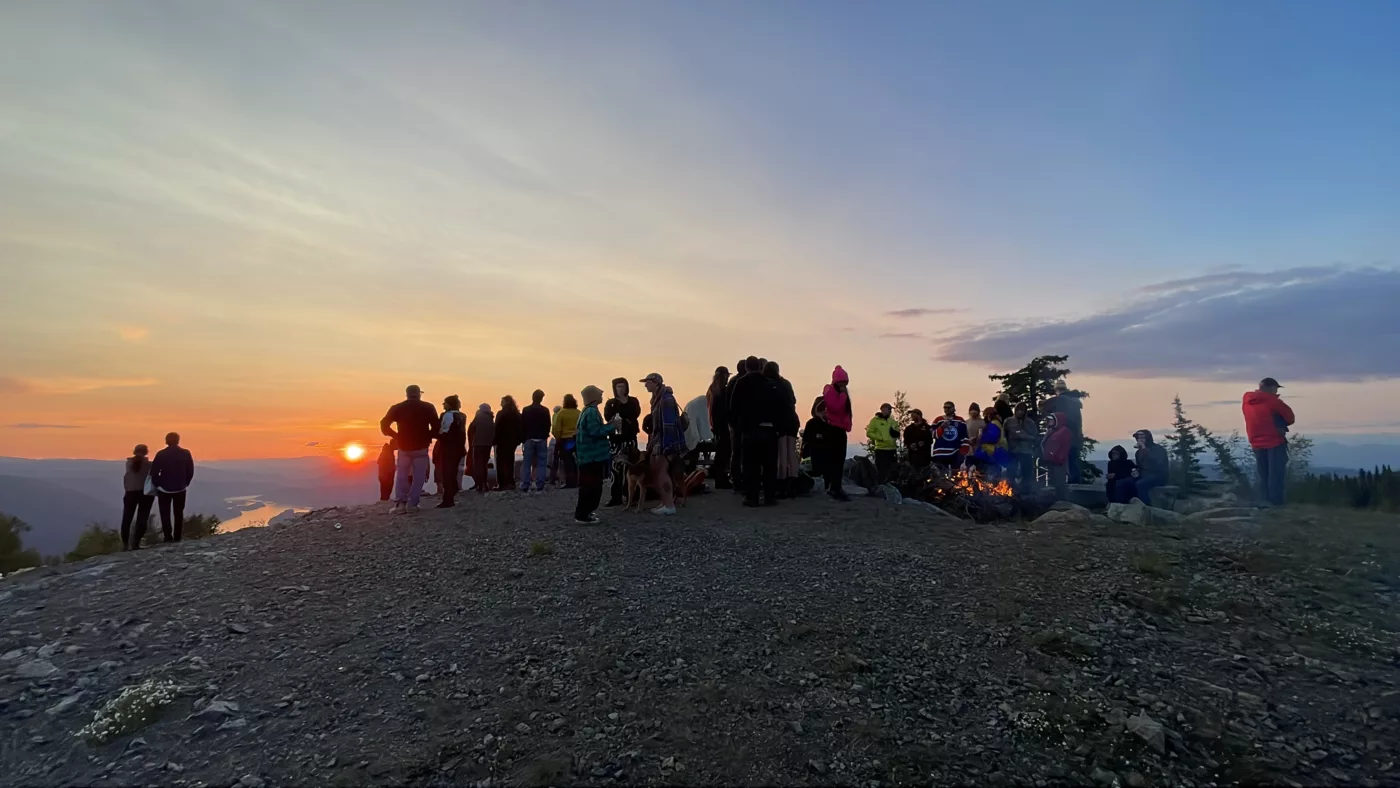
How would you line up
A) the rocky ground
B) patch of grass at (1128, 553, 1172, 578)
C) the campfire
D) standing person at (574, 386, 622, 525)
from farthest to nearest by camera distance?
the campfire
standing person at (574, 386, 622, 525)
patch of grass at (1128, 553, 1172, 578)
the rocky ground

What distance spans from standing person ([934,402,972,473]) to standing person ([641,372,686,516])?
18.5 feet

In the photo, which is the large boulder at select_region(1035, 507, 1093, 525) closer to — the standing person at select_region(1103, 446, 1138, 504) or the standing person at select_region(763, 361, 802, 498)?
the standing person at select_region(1103, 446, 1138, 504)

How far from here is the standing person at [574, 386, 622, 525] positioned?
10.4 m

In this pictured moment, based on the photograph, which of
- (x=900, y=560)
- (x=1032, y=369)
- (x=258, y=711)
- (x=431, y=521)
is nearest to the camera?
(x=258, y=711)

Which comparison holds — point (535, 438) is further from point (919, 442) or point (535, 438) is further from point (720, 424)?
point (919, 442)

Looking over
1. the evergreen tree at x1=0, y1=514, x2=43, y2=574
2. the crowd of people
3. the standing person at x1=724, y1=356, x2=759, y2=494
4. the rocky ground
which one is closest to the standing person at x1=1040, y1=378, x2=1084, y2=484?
the crowd of people

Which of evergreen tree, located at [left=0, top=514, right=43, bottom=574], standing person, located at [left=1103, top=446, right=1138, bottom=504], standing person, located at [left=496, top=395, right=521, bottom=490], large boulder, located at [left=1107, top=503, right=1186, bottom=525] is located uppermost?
standing person, located at [left=496, top=395, right=521, bottom=490]

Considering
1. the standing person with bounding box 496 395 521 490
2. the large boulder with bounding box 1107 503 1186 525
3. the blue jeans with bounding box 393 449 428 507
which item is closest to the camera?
the large boulder with bounding box 1107 503 1186 525

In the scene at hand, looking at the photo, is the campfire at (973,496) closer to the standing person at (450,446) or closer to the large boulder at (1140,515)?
the large boulder at (1140,515)

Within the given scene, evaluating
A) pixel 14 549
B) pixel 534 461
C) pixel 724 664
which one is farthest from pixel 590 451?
pixel 14 549

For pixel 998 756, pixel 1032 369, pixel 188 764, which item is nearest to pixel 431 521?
pixel 188 764

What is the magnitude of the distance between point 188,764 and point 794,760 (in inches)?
162

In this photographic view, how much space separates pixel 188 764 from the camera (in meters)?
4.76

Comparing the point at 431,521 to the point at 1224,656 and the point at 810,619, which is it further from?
the point at 1224,656
